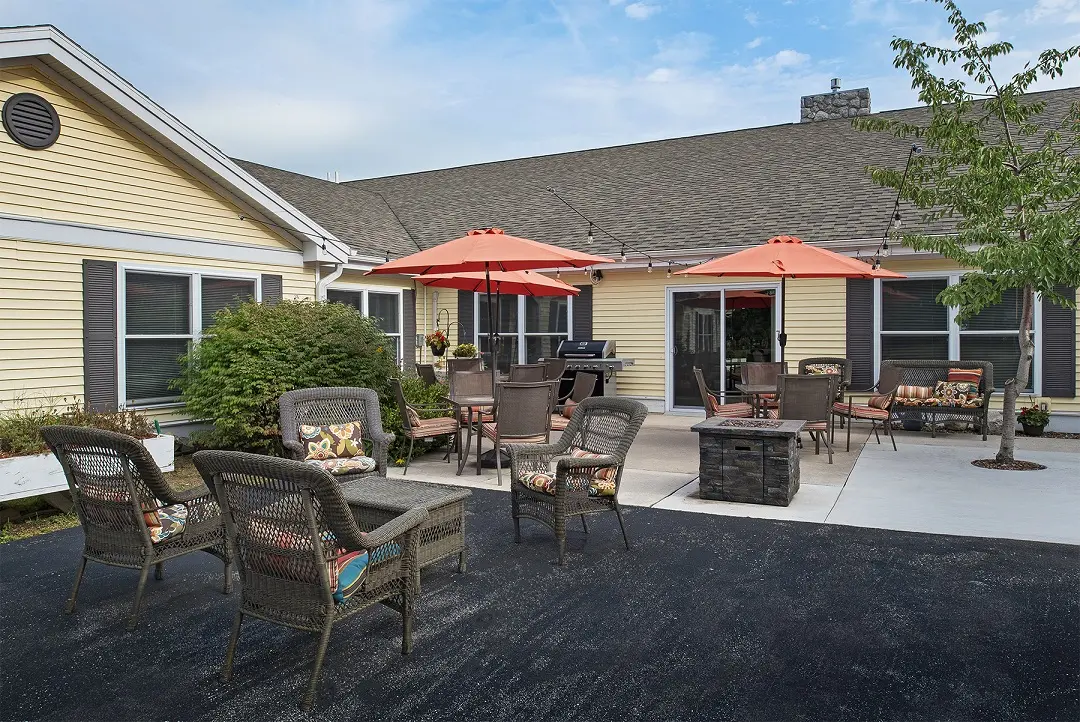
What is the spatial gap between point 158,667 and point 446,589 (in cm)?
142

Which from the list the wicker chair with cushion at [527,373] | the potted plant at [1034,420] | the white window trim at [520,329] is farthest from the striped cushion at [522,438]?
the potted plant at [1034,420]

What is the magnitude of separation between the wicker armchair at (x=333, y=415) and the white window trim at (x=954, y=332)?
7351mm

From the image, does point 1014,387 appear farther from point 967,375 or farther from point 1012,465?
point 967,375

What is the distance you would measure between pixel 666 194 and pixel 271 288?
738 cm

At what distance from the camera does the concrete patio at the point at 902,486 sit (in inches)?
209

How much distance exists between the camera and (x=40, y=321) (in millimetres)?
6895

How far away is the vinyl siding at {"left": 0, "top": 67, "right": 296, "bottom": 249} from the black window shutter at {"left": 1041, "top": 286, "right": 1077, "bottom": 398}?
33.1ft

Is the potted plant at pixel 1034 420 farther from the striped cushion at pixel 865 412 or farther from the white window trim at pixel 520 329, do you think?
the white window trim at pixel 520 329

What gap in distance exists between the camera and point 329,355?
306 inches

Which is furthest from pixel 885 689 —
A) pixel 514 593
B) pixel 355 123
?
pixel 355 123

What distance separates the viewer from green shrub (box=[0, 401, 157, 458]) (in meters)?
5.59

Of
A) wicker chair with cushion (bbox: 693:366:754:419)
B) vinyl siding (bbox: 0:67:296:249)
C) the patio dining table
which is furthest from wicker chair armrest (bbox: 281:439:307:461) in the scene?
the patio dining table

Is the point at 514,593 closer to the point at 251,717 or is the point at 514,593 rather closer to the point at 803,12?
the point at 251,717

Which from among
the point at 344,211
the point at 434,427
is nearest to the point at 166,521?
the point at 434,427
